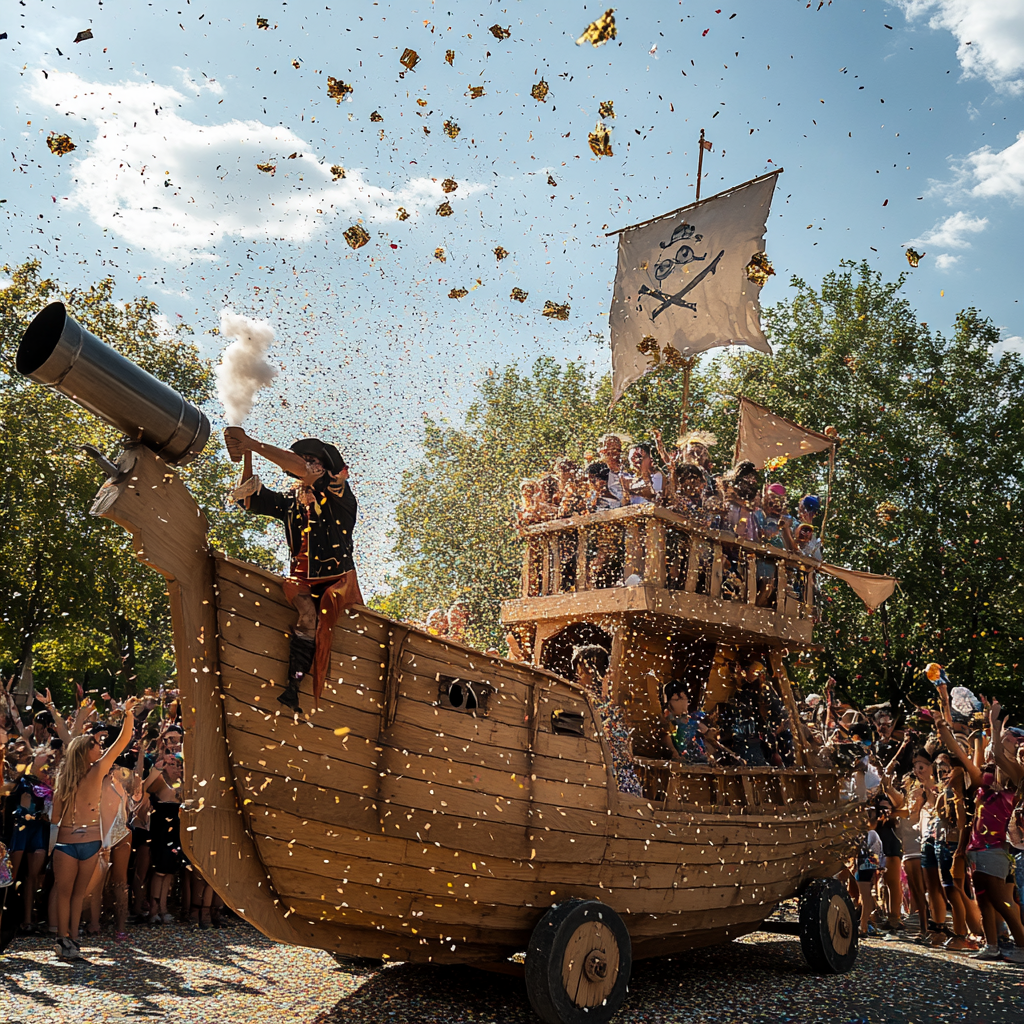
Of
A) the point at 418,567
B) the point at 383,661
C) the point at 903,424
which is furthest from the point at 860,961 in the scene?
Result: the point at 418,567

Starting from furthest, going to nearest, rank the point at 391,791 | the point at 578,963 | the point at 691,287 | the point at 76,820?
the point at 691,287 < the point at 76,820 < the point at 578,963 < the point at 391,791

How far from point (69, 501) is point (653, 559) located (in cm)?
2019

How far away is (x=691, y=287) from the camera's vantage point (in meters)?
14.3

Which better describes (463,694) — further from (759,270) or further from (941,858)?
(759,270)

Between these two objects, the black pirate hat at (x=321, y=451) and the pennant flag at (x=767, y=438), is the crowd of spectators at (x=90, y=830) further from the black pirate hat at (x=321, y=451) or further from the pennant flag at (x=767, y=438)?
the pennant flag at (x=767, y=438)

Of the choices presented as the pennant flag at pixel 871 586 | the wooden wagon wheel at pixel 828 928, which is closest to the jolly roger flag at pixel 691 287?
the pennant flag at pixel 871 586

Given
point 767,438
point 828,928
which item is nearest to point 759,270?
point 767,438

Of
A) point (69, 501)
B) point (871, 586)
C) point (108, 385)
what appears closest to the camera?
point (108, 385)

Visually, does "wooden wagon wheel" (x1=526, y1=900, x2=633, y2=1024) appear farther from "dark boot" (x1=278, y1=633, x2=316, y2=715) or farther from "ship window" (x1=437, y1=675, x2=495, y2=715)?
"dark boot" (x1=278, y1=633, x2=316, y2=715)

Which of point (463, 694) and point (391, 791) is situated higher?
point (463, 694)

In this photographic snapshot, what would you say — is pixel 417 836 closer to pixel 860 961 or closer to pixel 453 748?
pixel 453 748

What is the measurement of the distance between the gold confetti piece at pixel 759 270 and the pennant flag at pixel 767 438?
3344 mm

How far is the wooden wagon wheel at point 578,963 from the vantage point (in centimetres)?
561

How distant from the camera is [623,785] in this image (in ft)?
24.4
